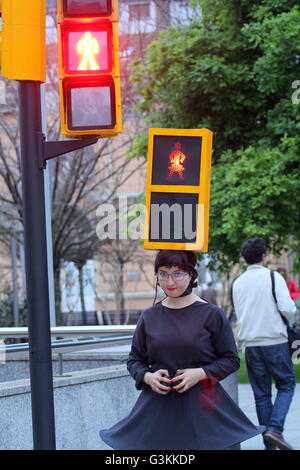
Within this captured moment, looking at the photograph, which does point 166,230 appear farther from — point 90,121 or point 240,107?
point 240,107

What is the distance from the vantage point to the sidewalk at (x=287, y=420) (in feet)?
30.9

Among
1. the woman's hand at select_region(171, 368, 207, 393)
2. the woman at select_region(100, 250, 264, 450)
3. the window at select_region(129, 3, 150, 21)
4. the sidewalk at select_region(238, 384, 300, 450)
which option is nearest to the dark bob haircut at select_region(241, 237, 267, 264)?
the sidewalk at select_region(238, 384, 300, 450)

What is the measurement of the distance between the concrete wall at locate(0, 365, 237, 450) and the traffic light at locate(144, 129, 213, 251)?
275 cm

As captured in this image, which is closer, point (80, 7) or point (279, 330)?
point (80, 7)

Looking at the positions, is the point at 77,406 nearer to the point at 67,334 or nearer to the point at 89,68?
the point at 67,334

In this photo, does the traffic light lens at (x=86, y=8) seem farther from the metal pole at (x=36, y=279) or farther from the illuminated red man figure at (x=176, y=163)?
the illuminated red man figure at (x=176, y=163)

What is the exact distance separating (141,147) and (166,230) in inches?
480

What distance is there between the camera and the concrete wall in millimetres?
7641

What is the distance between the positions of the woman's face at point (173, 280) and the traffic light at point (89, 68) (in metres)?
0.99

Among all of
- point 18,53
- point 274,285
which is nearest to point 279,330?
point 274,285

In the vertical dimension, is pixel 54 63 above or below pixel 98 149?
above

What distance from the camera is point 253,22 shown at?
16.5 m

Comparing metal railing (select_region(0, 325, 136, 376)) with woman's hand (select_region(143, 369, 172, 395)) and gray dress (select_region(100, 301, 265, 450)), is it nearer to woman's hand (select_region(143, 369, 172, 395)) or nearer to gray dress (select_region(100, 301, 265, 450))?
gray dress (select_region(100, 301, 265, 450))

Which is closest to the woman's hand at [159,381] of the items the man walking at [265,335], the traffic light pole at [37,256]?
the traffic light pole at [37,256]
